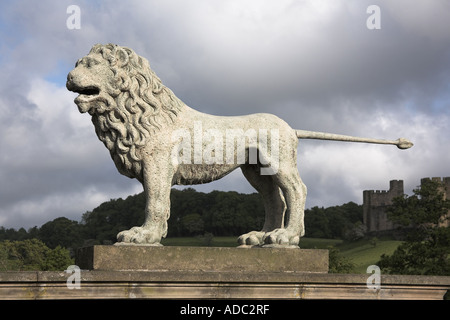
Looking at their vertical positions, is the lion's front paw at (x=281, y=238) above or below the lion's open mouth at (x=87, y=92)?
below

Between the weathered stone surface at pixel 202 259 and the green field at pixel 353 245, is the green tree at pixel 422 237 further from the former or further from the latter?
the weathered stone surface at pixel 202 259

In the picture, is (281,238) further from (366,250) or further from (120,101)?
(366,250)

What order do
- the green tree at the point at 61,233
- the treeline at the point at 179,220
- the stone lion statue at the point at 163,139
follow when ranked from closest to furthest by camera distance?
the stone lion statue at the point at 163,139 < the treeline at the point at 179,220 < the green tree at the point at 61,233

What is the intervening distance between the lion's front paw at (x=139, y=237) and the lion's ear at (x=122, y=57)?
2012 millimetres

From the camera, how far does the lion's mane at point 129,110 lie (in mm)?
8008

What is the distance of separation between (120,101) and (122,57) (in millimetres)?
556

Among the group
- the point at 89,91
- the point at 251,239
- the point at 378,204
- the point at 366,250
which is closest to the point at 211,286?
the point at 251,239

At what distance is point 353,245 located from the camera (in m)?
78.2

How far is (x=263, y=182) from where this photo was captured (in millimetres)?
8984

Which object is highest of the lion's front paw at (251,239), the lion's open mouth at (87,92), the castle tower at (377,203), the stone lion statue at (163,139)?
the castle tower at (377,203)

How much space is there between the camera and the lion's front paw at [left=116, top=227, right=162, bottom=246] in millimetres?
7664

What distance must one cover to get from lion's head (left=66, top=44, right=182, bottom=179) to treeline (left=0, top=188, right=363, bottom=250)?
52.4 metres

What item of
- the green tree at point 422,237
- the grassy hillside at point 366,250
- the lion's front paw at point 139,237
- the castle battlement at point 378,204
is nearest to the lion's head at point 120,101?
the lion's front paw at point 139,237

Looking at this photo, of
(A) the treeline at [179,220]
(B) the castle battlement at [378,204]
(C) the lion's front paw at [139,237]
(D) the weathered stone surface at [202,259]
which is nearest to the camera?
(D) the weathered stone surface at [202,259]
